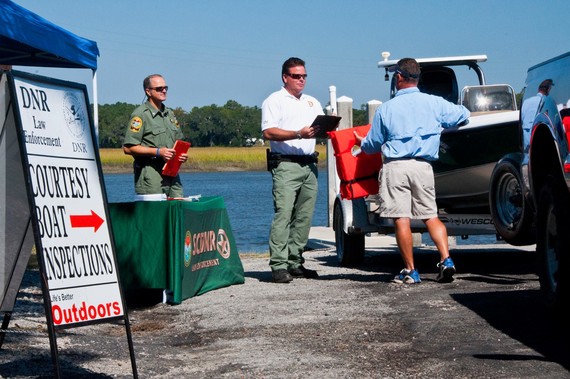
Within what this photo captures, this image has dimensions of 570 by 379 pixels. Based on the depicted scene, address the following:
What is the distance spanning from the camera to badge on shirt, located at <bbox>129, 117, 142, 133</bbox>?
1028 cm

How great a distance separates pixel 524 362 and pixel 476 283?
347 centimetres

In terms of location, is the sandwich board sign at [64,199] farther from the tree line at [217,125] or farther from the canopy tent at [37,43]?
the tree line at [217,125]

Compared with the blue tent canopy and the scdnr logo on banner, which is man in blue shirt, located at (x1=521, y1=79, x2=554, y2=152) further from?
the blue tent canopy

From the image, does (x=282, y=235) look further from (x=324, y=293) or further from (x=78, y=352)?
(x=78, y=352)

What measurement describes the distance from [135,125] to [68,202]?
4.46 m

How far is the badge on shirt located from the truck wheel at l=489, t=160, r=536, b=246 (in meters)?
3.21

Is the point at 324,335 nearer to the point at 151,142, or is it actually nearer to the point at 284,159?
the point at 284,159

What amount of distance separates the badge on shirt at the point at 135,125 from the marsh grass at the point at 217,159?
74684 mm

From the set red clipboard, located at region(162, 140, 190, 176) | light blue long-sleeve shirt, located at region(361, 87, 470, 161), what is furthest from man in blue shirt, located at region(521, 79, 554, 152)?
red clipboard, located at region(162, 140, 190, 176)

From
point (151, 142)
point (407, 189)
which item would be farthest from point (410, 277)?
point (151, 142)

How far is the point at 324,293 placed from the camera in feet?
31.4

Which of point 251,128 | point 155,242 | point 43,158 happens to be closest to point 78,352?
point 43,158

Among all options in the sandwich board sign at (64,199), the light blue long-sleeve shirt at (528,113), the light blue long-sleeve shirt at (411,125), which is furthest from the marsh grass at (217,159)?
the sandwich board sign at (64,199)

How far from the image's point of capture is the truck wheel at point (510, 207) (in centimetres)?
869
